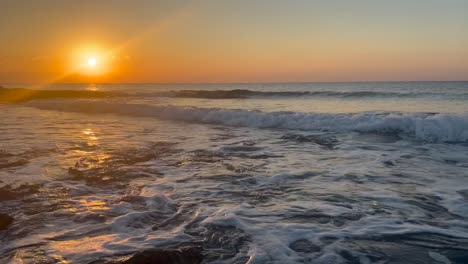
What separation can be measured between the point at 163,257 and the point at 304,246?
1462 mm

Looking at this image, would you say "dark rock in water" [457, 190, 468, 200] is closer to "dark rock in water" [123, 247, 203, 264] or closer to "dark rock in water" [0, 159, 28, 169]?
"dark rock in water" [123, 247, 203, 264]

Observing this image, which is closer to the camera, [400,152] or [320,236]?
[320,236]

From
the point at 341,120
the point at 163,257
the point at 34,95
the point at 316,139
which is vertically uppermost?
the point at 34,95

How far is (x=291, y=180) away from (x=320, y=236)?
7.91 ft

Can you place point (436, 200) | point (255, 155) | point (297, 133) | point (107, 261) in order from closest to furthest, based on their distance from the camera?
point (107, 261) < point (436, 200) < point (255, 155) < point (297, 133)

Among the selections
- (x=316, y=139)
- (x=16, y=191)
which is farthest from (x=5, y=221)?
(x=316, y=139)

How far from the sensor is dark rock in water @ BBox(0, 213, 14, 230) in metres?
4.20

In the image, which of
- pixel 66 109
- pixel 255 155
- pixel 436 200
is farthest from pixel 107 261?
pixel 66 109

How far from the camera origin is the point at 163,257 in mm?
3486

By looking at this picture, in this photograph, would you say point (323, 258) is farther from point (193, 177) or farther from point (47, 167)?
point (47, 167)

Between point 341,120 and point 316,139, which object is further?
point 341,120

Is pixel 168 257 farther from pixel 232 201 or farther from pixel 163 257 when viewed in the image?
pixel 232 201

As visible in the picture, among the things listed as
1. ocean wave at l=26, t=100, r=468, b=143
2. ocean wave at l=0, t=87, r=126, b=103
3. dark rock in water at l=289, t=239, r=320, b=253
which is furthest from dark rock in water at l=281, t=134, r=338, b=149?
ocean wave at l=0, t=87, r=126, b=103

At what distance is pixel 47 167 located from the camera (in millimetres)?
7266
